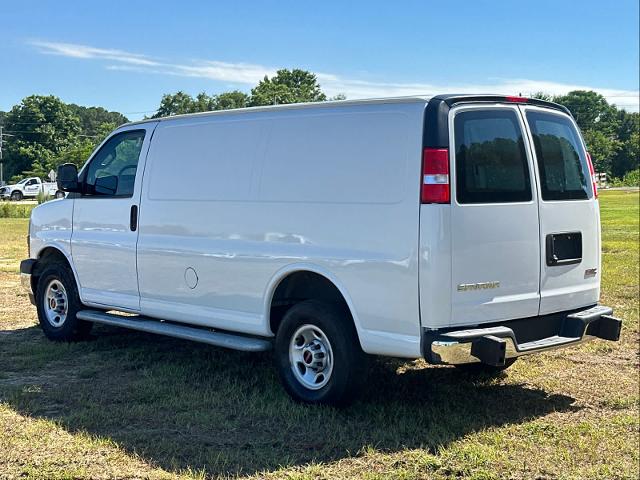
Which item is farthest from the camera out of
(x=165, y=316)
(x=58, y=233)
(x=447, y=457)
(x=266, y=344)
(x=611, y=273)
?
(x=611, y=273)

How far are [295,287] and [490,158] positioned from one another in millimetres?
1864

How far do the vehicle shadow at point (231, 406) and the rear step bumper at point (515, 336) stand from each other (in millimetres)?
572

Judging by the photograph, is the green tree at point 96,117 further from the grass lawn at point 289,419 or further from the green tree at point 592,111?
the grass lawn at point 289,419

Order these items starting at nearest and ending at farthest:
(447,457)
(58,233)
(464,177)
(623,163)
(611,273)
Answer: (447,457) < (464,177) < (58,233) < (611,273) < (623,163)

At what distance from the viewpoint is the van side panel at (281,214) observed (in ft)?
17.9

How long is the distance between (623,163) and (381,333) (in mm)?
120451

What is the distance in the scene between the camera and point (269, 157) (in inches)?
251

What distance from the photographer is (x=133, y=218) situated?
7.45 meters

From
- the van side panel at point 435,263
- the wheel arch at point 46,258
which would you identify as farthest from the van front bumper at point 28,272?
the van side panel at point 435,263

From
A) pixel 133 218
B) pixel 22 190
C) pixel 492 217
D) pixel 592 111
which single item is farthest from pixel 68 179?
pixel 592 111

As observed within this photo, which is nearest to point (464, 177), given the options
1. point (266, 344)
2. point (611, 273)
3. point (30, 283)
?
point (266, 344)

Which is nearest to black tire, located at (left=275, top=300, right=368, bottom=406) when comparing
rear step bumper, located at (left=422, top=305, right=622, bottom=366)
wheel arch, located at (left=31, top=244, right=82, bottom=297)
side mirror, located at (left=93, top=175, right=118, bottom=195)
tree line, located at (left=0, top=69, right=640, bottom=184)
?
rear step bumper, located at (left=422, top=305, right=622, bottom=366)

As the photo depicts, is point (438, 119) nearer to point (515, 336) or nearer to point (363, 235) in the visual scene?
point (363, 235)

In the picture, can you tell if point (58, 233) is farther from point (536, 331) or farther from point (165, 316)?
point (536, 331)
